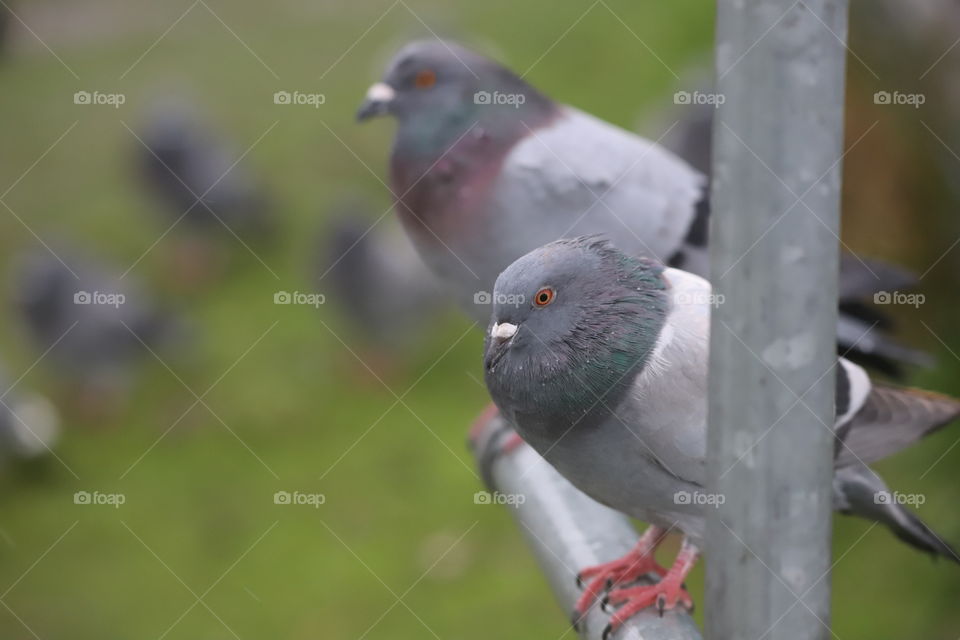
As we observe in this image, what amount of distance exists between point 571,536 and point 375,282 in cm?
453

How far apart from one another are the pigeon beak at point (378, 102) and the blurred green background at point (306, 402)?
2322mm

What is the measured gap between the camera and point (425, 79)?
321 cm

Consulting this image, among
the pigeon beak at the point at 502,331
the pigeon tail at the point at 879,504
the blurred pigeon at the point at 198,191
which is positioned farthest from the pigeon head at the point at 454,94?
the blurred pigeon at the point at 198,191

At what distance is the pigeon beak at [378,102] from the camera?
3238mm

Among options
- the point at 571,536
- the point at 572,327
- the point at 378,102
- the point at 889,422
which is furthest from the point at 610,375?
the point at 378,102

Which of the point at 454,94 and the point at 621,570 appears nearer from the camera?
the point at 621,570

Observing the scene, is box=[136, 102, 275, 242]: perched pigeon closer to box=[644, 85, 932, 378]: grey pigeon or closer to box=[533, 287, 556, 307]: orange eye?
box=[644, 85, 932, 378]: grey pigeon

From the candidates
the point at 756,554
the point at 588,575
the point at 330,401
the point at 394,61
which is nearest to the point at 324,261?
the point at 330,401

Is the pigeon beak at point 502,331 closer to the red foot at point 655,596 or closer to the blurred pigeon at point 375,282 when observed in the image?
the red foot at point 655,596

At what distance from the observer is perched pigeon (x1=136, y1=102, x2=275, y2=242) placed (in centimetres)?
738

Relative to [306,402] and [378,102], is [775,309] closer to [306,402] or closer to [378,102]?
[378,102]

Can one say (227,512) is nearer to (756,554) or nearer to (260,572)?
(260,572)

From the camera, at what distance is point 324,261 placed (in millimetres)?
6531

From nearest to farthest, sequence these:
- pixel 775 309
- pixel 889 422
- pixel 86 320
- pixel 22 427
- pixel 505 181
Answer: pixel 775 309, pixel 889 422, pixel 505 181, pixel 22 427, pixel 86 320
